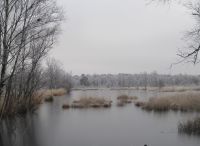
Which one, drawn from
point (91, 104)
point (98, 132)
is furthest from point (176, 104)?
point (98, 132)

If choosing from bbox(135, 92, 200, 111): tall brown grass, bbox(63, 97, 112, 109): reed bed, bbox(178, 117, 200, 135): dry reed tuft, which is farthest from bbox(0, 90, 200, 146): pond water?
bbox(63, 97, 112, 109): reed bed

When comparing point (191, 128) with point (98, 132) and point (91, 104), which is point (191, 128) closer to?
point (98, 132)

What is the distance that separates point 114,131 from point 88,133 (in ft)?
4.62

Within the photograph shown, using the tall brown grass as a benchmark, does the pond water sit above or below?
below

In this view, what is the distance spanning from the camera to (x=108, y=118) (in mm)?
17797

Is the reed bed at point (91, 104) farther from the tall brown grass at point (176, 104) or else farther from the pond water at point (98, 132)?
the pond water at point (98, 132)

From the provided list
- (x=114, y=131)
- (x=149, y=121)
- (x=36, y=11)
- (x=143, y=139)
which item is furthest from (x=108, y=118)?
(x=36, y=11)

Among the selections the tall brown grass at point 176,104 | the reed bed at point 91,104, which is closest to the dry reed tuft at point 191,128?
the tall brown grass at point 176,104

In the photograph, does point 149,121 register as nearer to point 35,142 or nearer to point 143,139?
point 143,139

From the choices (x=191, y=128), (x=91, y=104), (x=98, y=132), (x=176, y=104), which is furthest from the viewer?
(x=91, y=104)

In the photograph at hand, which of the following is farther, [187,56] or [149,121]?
[149,121]

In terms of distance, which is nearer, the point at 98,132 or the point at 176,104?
the point at 98,132

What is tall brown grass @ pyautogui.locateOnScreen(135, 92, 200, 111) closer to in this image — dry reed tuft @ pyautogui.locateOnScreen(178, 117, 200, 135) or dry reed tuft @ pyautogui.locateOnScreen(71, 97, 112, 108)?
dry reed tuft @ pyautogui.locateOnScreen(71, 97, 112, 108)

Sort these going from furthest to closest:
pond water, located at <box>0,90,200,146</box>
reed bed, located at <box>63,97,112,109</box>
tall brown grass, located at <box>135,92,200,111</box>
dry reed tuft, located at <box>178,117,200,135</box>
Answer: reed bed, located at <box>63,97,112,109</box>, tall brown grass, located at <box>135,92,200,111</box>, dry reed tuft, located at <box>178,117,200,135</box>, pond water, located at <box>0,90,200,146</box>
